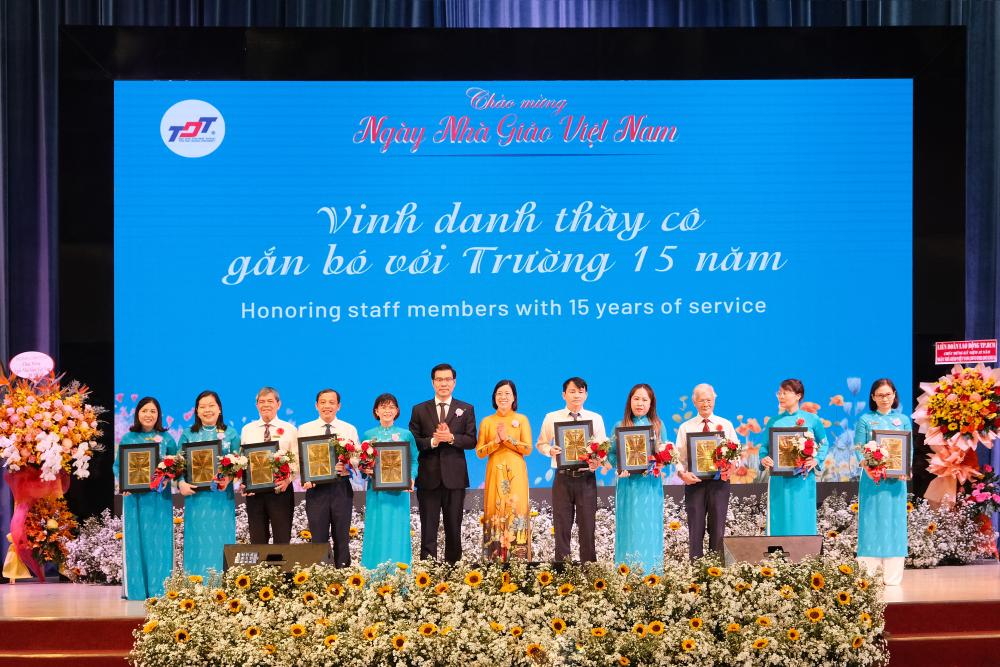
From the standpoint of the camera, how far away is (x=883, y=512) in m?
6.58

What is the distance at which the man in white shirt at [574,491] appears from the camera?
259 inches

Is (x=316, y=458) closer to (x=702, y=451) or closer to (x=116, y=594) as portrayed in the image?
(x=116, y=594)

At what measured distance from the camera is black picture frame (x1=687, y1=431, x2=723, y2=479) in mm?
6480

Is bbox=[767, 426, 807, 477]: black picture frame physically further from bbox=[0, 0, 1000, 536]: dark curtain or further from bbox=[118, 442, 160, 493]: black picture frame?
bbox=[118, 442, 160, 493]: black picture frame

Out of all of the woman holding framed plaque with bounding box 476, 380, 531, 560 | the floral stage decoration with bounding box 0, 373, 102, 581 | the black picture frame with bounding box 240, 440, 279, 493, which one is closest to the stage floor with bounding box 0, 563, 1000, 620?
the floral stage decoration with bounding box 0, 373, 102, 581

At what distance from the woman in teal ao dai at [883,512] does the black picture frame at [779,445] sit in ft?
1.38

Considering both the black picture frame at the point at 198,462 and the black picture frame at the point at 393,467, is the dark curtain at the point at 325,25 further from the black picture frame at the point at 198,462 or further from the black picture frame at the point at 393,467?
the black picture frame at the point at 393,467

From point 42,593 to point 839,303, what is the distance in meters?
5.65

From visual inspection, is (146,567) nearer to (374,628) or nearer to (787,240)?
(374,628)

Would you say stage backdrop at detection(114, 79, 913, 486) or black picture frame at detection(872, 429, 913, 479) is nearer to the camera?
black picture frame at detection(872, 429, 913, 479)

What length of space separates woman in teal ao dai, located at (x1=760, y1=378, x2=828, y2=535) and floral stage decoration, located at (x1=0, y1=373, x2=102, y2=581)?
4329 mm

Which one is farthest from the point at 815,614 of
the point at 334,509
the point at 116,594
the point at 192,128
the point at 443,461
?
the point at 192,128

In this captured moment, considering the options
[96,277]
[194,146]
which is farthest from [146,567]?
[194,146]

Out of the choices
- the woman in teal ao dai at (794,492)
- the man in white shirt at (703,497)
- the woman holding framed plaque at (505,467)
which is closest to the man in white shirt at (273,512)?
the woman holding framed plaque at (505,467)
